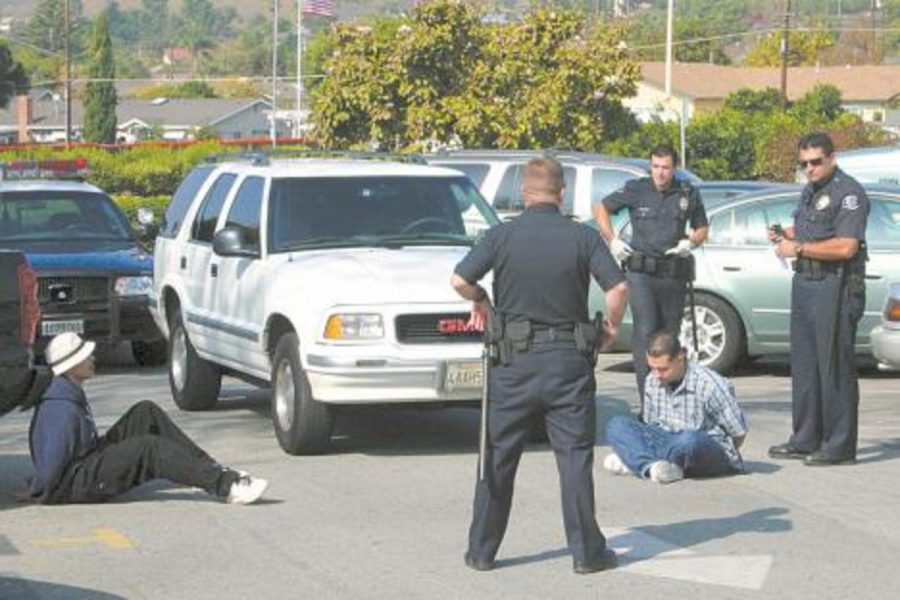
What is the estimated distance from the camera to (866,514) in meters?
9.42

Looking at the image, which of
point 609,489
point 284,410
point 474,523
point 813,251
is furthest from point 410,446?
point 474,523

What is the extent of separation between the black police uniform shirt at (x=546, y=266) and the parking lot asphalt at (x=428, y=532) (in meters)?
1.19

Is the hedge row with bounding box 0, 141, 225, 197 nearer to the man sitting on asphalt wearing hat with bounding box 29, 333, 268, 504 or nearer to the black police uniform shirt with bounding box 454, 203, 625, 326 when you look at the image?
the man sitting on asphalt wearing hat with bounding box 29, 333, 268, 504

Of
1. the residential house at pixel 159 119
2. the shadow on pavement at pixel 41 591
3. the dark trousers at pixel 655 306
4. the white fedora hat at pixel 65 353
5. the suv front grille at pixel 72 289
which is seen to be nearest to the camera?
the shadow on pavement at pixel 41 591

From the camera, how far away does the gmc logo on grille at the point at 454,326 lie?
10859 millimetres

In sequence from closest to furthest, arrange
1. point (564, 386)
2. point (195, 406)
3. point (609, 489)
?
point (564, 386) → point (609, 489) → point (195, 406)

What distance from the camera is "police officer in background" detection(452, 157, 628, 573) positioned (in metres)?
7.83

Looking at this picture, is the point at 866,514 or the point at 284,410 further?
the point at 284,410

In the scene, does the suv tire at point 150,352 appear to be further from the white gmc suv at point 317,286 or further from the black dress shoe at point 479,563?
the black dress shoe at point 479,563

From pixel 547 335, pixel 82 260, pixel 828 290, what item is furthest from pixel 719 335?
pixel 547 335

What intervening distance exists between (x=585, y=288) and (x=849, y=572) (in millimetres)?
1738

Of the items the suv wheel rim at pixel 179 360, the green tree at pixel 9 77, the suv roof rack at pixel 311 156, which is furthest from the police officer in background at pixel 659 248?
the green tree at pixel 9 77

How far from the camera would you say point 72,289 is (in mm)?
16062

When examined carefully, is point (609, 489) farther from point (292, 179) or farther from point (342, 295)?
point (292, 179)
